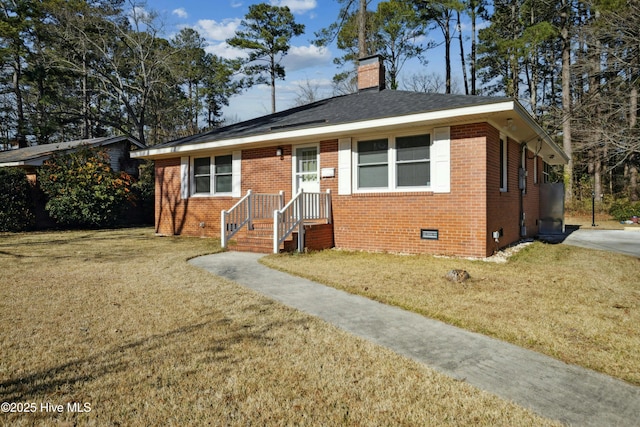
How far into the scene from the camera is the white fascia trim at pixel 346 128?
741 cm

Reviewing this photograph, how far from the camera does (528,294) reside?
501cm

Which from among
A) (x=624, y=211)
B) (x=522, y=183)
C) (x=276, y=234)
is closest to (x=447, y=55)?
(x=624, y=211)

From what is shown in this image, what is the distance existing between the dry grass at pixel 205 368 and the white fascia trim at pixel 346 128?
5196 millimetres

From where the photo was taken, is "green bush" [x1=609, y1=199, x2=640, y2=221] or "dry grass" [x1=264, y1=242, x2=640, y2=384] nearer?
"dry grass" [x1=264, y1=242, x2=640, y2=384]

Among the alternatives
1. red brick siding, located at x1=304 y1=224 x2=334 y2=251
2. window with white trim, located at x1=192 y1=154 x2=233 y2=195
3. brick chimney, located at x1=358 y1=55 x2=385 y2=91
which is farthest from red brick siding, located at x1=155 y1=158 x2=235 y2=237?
brick chimney, located at x1=358 y1=55 x2=385 y2=91

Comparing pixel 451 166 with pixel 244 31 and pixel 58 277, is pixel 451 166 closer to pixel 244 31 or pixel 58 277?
pixel 58 277

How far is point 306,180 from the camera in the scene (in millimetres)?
10352

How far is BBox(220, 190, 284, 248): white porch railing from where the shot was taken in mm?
9266

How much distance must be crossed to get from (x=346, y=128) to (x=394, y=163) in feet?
4.53

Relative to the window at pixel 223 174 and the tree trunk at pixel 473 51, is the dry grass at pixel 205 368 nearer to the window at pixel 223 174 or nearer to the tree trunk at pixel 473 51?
the window at pixel 223 174

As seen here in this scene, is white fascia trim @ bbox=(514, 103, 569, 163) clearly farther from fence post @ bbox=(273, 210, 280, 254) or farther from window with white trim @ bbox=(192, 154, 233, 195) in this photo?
window with white trim @ bbox=(192, 154, 233, 195)

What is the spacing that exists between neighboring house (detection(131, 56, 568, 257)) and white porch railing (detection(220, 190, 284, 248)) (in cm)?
3

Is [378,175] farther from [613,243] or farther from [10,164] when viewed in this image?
[10,164]

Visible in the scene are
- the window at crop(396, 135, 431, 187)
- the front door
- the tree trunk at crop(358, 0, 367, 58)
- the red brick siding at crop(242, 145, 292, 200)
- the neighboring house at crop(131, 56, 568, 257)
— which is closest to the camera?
the neighboring house at crop(131, 56, 568, 257)
